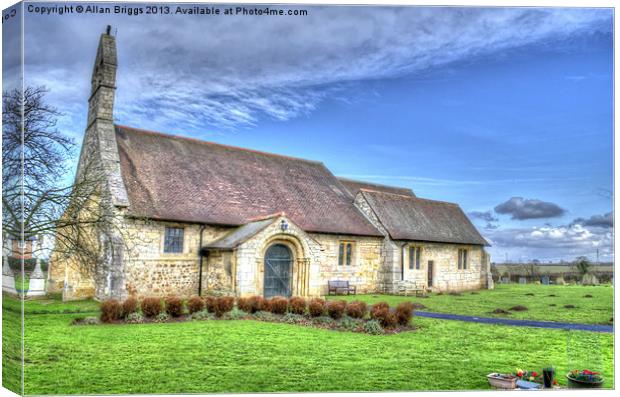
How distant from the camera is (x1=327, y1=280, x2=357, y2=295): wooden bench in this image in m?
26.6

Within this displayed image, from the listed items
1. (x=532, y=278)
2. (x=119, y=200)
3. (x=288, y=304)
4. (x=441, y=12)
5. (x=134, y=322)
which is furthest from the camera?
(x=532, y=278)

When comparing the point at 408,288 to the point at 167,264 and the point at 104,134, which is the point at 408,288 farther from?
the point at 104,134

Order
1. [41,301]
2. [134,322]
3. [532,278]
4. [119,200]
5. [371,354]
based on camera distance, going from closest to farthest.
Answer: [371,354]
[134,322]
[41,301]
[119,200]
[532,278]

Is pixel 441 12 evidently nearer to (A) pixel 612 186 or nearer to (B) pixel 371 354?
(A) pixel 612 186

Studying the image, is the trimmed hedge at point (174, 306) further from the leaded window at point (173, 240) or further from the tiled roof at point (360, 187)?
the tiled roof at point (360, 187)

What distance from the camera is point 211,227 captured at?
2388 centimetres

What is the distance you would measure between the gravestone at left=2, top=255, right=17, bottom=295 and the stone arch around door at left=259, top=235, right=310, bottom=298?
11.9 m

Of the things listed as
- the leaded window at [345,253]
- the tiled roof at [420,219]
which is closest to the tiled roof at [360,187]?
the tiled roof at [420,219]

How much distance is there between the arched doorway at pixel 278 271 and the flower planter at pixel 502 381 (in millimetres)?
12472

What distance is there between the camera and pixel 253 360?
12.2 m

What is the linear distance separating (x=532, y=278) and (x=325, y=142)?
809 inches

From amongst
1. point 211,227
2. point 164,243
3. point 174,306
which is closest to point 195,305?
point 174,306

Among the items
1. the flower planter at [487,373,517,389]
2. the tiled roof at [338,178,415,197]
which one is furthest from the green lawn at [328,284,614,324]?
the tiled roof at [338,178,415,197]

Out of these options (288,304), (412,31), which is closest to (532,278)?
(288,304)
